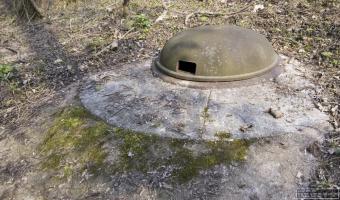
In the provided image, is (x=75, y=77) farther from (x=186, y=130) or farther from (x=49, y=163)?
(x=186, y=130)

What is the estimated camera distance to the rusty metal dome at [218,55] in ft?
12.9

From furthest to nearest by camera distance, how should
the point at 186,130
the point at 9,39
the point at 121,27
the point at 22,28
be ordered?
the point at 22,28
the point at 9,39
the point at 121,27
the point at 186,130

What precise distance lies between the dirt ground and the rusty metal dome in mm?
732

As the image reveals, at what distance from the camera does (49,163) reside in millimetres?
3498

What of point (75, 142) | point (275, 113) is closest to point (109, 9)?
point (75, 142)

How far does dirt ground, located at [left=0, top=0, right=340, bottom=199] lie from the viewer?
10.0 feet

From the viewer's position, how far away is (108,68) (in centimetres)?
507

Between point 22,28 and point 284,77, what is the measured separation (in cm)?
606

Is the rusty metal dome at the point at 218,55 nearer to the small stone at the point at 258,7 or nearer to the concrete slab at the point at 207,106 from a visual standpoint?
the concrete slab at the point at 207,106

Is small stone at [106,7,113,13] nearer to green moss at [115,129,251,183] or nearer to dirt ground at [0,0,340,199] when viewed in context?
dirt ground at [0,0,340,199]

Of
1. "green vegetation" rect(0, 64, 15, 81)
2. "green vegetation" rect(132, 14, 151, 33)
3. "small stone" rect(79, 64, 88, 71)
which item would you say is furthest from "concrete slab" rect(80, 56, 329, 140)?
"green vegetation" rect(132, 14, 151, 33)

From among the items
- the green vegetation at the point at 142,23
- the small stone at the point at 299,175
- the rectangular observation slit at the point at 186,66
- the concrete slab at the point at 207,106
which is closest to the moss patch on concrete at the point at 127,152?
the concrete slab at the point at 207,106

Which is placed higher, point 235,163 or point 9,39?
point 235,163

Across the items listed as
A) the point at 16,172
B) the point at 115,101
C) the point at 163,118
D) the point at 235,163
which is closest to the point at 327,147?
the point at 235,163
